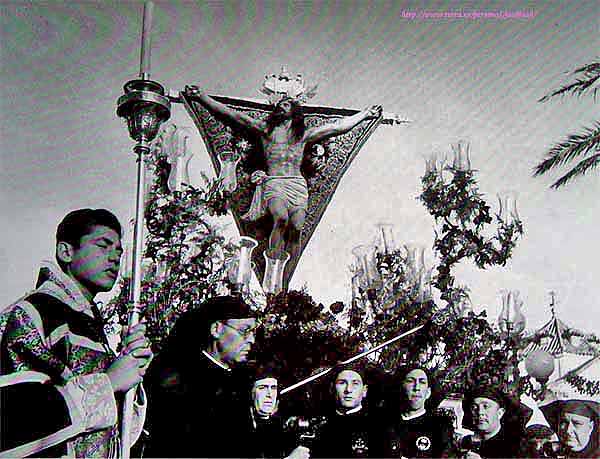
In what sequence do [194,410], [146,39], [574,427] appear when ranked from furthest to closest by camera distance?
1. [146,39]
2. [574,427]
3. [194,410]

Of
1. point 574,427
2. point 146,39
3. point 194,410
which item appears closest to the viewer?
point 194,410

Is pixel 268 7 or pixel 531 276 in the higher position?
pixel 268 7

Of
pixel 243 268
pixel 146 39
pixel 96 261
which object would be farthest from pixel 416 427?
pixel 146 39

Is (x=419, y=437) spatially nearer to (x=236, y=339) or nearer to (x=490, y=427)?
(x=490, y=427)

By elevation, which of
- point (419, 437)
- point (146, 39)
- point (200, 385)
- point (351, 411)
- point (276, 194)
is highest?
point (146, 39)

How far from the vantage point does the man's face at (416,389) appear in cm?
285

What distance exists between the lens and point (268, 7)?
310 cm

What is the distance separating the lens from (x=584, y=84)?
305cm

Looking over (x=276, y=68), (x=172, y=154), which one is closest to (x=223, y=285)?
(x=172, y=154)

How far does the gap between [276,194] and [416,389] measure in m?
0.95

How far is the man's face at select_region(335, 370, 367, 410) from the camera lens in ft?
9.29

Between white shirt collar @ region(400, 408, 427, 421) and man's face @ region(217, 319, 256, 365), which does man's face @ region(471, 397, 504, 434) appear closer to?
white shirt collar @ region(400, 408, 427, 421)

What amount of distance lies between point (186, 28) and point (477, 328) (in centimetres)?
172

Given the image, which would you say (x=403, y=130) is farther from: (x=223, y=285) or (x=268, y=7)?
(x=223, y=285)
